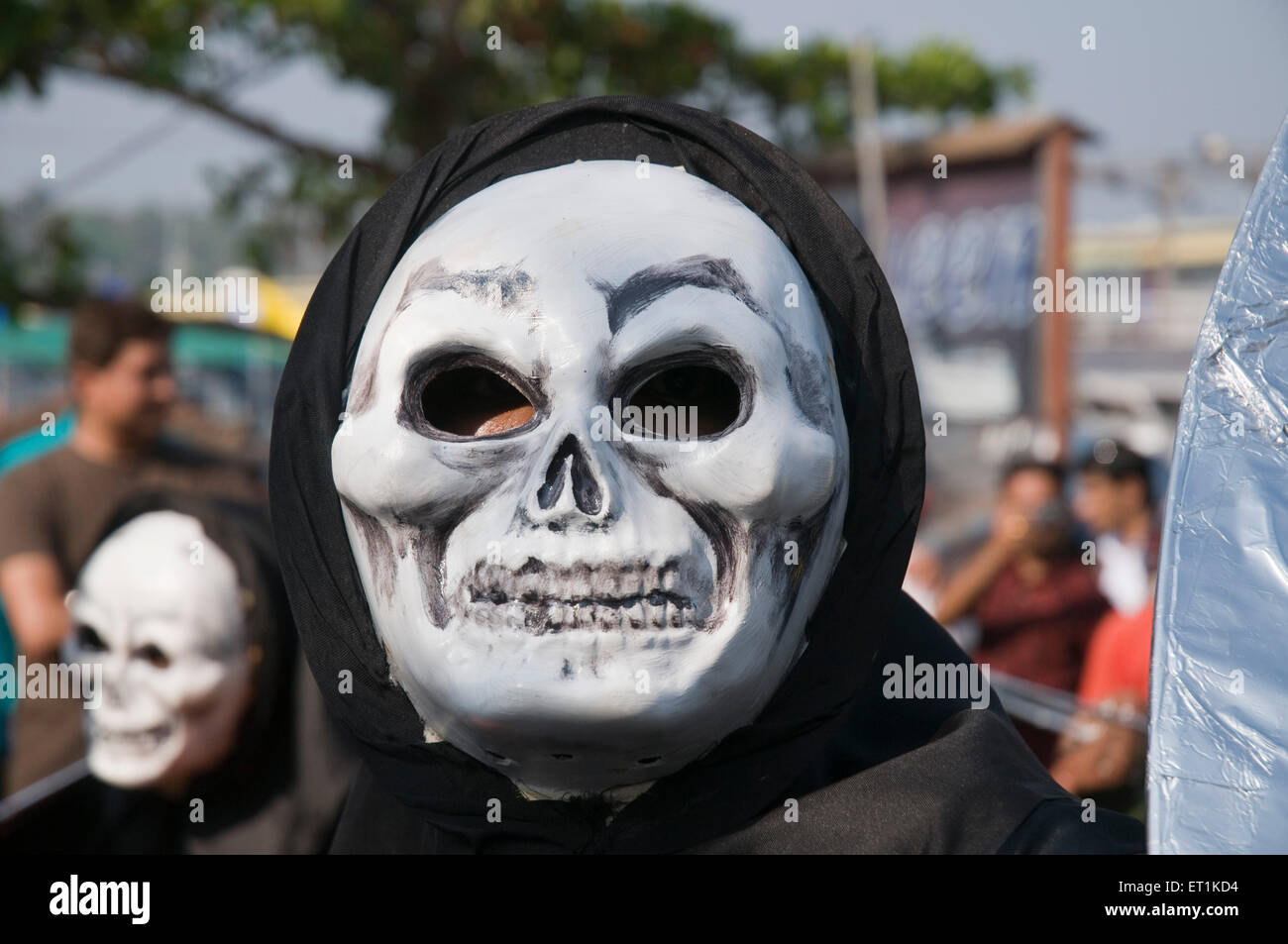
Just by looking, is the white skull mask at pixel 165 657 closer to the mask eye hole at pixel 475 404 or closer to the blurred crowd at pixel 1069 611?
the mask eye hole at pixel 475 404

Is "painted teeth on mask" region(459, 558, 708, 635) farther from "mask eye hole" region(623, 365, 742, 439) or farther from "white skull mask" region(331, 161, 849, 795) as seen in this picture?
"mask eye hole" region(623, 365, 742, 439)

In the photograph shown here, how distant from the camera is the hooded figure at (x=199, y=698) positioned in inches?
121

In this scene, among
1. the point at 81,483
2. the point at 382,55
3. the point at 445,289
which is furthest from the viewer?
the point at 382,55

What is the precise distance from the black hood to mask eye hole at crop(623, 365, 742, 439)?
15cm

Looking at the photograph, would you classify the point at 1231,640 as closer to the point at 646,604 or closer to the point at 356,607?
the point at 646,604

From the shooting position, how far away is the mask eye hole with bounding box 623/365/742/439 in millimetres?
1601

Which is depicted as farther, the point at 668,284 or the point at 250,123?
the point at 250,123

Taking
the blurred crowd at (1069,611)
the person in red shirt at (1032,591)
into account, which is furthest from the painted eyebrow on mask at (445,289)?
the person in red shirt at (1032,591)

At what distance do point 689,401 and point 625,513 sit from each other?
9.0 inches

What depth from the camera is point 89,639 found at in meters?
3.23

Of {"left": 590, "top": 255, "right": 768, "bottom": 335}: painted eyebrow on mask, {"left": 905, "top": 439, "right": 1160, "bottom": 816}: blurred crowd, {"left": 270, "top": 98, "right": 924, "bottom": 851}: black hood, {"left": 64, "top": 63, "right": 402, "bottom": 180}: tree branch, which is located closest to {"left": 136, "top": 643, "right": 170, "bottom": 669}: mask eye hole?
{"left": 270, "top": 98, "right": 924, "bottom": 851}: black hood

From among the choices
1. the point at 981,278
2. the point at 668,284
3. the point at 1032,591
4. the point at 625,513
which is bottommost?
the point at 625,513

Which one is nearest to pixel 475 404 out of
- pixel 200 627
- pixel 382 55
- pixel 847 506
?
pixel 847 506

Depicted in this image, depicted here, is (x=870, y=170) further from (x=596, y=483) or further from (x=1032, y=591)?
(x=596, y=483)
